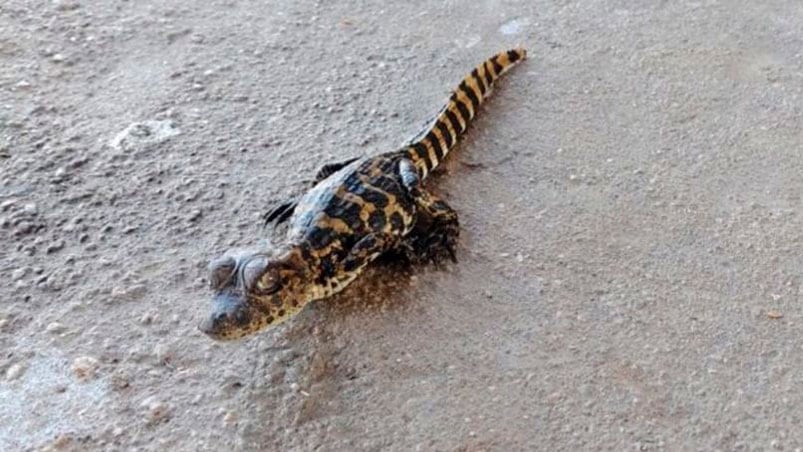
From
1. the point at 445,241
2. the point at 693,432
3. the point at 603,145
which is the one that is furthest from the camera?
the point at 603,145

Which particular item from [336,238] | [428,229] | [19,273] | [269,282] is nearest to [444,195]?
[428,229]

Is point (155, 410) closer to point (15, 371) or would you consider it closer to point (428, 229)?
point (15, 371)

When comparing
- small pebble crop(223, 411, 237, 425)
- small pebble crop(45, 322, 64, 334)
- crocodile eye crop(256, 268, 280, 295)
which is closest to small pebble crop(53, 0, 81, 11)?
small pebble crop(45, 322, 64, 334)

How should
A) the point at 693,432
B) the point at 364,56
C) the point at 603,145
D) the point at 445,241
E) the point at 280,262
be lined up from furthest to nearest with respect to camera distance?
the point at 364,56 → the point at 603,145 → the point at 445,241 → the point at 280,262 → the point at 693,432

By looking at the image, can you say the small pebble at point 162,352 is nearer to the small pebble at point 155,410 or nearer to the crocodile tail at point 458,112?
the small pebble at point 155,410

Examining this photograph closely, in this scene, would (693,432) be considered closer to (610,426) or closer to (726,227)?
(610,426)

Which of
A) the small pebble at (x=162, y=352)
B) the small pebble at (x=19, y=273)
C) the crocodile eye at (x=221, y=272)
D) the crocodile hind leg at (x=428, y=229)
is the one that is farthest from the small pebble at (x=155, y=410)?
the crocodile hind leg at (x=428, y=229)

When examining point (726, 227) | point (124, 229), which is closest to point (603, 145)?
point (726, 227)
